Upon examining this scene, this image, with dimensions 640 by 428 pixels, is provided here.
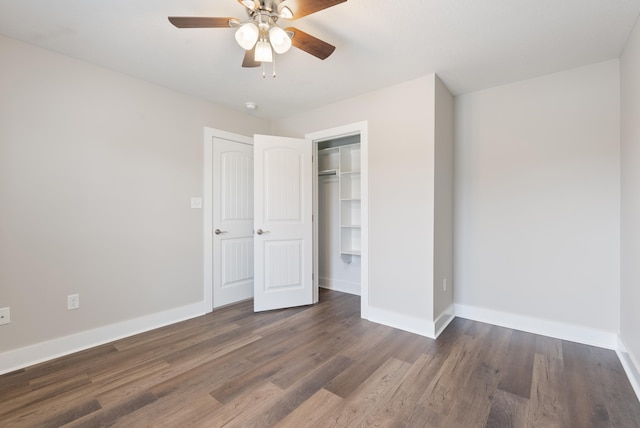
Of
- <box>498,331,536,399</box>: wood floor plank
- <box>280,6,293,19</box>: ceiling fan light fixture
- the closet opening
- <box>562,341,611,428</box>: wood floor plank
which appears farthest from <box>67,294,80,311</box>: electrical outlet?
<box>562,341,611,428</box>: wood floor plank

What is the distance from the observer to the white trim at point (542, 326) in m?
2.38

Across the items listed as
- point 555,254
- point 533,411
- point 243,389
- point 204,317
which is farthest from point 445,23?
point 204,317

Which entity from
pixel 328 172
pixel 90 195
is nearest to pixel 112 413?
pixel 90 195

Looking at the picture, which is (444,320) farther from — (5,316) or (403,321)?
(5,316)

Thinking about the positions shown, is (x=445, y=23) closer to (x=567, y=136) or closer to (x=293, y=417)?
(x=567, y=136)

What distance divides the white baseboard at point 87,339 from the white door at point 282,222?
0.84m

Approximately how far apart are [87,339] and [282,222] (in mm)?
2052

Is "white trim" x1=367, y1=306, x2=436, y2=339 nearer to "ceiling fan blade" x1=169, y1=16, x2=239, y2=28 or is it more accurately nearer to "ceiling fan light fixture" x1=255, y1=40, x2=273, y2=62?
"ceiling fan light fixture" x1=255, y1=40, x2=273, y2=62

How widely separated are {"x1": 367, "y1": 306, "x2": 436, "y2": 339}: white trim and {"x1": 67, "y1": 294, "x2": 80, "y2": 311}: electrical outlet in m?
2.65

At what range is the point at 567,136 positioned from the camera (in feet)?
8.30

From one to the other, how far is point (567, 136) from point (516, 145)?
375mm

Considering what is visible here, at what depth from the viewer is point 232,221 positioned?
3473 mm

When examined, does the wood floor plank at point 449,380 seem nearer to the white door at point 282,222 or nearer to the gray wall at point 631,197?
the gray wall at point 631,197

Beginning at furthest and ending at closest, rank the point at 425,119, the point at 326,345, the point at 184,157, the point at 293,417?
1. the point at 184,157
2. the point at 425,119
3. the point at 326,345
4. the point at 293,417
